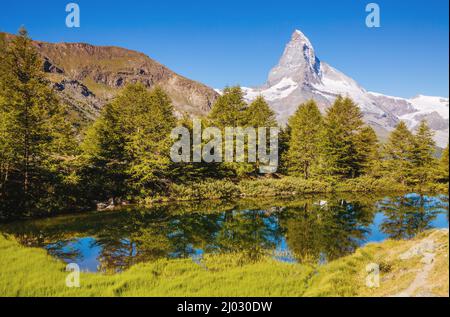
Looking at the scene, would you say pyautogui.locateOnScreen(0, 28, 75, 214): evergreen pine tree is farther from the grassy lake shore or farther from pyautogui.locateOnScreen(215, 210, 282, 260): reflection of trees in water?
pyautogui.locateOnScreen(215, 210, 282, 260): reflection of trees in water

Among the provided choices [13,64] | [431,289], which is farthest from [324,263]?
[13,64]

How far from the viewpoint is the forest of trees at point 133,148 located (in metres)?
27.4

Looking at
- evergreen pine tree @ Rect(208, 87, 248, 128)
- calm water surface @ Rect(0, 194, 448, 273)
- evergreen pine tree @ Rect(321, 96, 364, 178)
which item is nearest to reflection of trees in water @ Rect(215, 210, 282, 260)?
calm water surface @ Rect(0, 194, 448, 273)

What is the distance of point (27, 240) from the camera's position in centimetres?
1980

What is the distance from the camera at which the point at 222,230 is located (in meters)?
24.0

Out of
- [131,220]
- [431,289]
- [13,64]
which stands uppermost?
[13,64]

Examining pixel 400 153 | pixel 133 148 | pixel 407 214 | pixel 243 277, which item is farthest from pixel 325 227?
pixel 400 153

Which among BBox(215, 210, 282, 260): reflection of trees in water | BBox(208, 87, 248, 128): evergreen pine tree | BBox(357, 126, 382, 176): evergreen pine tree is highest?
BBox(208, 87, 248, 128): evergreen pine tree

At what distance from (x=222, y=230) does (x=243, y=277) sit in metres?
10.8

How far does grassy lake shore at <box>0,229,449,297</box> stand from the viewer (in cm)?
1100

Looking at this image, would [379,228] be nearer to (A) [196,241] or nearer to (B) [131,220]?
(A) [196,241]

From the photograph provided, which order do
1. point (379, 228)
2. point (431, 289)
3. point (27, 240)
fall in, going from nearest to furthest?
point (431, 289) → point (27, 240) → point (379, 228)

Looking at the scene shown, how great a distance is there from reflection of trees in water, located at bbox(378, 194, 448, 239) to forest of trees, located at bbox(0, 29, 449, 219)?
3.55 m
